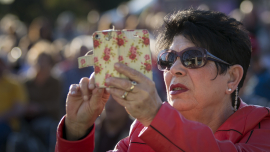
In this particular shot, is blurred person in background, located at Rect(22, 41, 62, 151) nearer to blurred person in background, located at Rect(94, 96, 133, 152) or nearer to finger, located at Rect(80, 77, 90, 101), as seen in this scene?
blurred person in background, located at Rect(94, 96, 133, 152)

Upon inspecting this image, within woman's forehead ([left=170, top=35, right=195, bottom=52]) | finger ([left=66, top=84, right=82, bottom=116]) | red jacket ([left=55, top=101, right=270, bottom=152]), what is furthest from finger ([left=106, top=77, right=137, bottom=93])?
woman's forehead ([left=170, top=35, right=195, bottom=52])

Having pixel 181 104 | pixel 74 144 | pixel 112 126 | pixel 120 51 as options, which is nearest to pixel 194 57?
pixel 181 104

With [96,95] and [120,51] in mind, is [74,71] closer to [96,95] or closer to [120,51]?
[96,95]

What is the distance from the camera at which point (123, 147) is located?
8.32ft

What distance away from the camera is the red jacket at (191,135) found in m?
1.79

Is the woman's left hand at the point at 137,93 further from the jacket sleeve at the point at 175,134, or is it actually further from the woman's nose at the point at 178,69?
the woman's nose at the point at 178,69

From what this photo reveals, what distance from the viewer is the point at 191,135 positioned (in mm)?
1828

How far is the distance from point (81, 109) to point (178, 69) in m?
0.78

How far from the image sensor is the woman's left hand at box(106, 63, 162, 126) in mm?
1733

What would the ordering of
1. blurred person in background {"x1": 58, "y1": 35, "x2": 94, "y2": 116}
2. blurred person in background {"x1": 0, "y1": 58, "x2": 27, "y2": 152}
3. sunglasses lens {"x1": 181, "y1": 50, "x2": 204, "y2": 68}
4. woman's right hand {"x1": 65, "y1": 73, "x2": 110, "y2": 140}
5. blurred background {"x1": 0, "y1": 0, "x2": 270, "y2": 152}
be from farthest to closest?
blurred person in background {"x1": 58, "y1": 35, "x2": 94, "y2": 116}
blurred person in background {"x1": 0, "y1": 58, "x2": 27, "y2": 152}
blurred background {"x1": 0, "y1": 0, "x2": 270, "y2": 152}
sunglasses lens {"x1": 181, "y1": 50, "x2": 204, "y2": 68}
woman's right hand {"x1": 65, "y1": 73, "x2": 110, "y2": 140}

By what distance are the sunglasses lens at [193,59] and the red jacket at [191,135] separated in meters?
0.46

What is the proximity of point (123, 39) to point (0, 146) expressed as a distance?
173 inches

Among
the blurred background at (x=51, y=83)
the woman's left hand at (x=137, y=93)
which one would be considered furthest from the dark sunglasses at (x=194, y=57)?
the blurred background at (x=51, y=83)

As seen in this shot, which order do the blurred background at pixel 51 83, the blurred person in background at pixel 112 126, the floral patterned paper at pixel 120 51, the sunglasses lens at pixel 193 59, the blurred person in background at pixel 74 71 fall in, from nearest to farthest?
the floral patterned paper at pixel 120 51
the sunglasses lens at pixel 193 59
the blurred person in background at pixel 112 126
the blurred background at pixel 51 83
the blurred person in background at pixel 74 71
